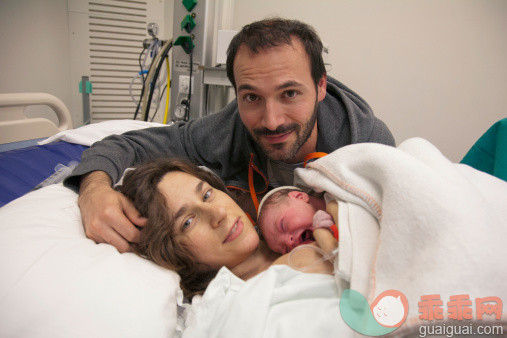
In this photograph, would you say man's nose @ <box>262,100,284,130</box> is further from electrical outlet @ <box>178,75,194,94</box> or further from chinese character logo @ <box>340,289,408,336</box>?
electrical outlet @ <box>178,75,194,94</box>

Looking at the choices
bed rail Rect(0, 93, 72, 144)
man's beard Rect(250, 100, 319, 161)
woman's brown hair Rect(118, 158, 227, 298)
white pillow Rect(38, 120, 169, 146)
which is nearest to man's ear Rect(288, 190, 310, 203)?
man's beard Rect(250, 100, 319, 161)

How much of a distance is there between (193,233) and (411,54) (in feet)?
8.21

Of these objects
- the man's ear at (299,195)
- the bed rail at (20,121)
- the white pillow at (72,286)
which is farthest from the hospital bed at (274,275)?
the bed rail at (20,121)

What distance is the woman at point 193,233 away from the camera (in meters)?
Result: 0.93

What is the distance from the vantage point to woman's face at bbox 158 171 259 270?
37.0 inches

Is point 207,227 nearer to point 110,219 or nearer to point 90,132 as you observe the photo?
point 110,219

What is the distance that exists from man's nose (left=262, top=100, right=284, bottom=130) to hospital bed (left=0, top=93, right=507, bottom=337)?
1.47ft

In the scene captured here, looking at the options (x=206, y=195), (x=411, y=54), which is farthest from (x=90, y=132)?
(x=411, y=54)

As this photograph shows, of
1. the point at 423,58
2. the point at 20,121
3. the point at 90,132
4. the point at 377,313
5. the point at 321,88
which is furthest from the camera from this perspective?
the point at 423,58

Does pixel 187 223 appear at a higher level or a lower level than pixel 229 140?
lower

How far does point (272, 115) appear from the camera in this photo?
126cm

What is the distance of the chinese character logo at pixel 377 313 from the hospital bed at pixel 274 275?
0.05 ft

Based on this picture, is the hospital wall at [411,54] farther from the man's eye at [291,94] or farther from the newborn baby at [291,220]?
the newborn baby at [291,220]

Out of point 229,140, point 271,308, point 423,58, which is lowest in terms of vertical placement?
point 271,308
